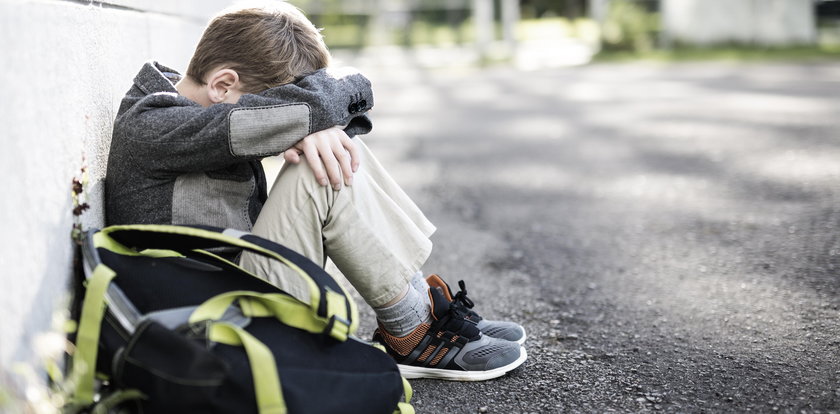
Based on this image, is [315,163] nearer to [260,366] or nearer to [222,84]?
[222,84]

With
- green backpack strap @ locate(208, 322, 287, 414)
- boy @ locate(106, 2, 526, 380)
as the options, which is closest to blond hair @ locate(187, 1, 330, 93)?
boy @ locate(106, 2, 526, 380)

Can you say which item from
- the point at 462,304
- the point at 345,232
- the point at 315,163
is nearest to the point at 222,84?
the point at 315,163

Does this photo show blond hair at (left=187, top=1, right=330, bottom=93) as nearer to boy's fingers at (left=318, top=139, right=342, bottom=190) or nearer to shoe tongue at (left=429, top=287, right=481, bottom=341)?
boy's fingers at (left=318, top=139, right=342, bottom=190)

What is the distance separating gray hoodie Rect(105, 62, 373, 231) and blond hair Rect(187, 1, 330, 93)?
0.09 meters

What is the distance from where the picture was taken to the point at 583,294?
2.83 m

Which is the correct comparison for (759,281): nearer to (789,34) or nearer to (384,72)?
(384,72)

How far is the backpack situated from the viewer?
133 centimetres

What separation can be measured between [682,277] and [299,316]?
1.85m

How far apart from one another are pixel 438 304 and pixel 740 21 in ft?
52.8

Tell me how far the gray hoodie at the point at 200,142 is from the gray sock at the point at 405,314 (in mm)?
413

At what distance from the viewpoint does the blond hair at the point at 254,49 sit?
2.00m

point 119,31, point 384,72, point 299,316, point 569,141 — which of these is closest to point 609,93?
point 569,141

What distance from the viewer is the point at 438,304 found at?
2.10 metres

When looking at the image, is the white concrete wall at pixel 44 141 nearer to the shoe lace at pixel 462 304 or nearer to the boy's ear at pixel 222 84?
the boy's ear at pixel 222 84
